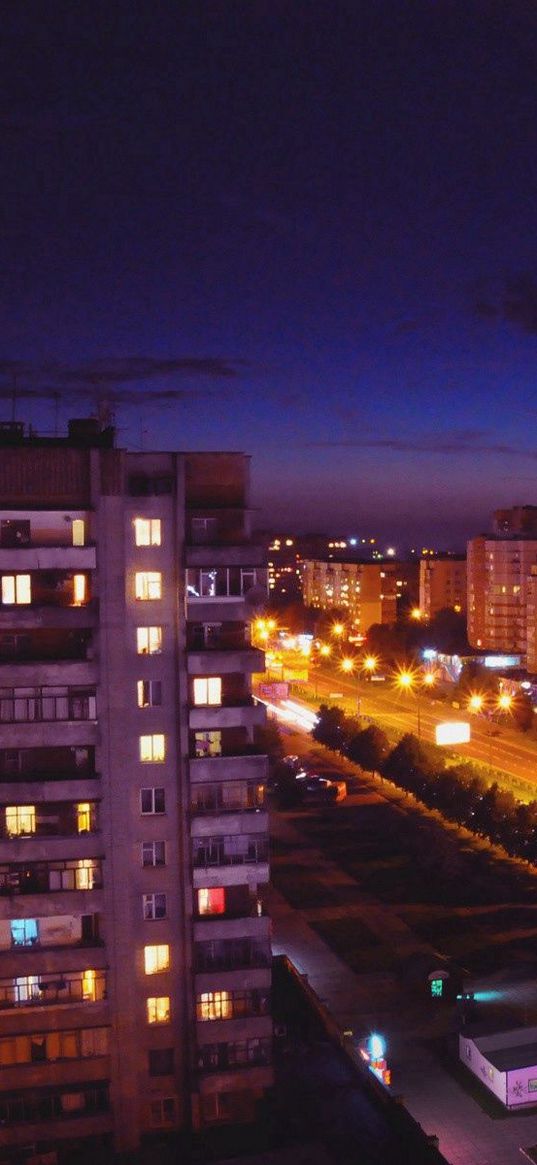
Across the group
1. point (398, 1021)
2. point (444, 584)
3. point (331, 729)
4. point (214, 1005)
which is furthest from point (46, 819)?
point (444, 584)

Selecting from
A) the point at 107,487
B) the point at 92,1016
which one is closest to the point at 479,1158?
the point at 92,1016

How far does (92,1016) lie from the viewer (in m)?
18.3

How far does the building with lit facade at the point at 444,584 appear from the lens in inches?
4365

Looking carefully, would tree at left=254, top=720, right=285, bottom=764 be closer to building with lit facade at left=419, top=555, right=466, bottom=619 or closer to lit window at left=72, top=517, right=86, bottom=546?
lit window at left=72, top=517, right=86, bottom=546

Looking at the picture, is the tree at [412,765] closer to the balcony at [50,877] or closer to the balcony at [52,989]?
the balcony at [52,989]

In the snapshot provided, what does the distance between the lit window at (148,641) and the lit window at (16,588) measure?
2.07 m

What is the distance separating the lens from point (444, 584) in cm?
11100

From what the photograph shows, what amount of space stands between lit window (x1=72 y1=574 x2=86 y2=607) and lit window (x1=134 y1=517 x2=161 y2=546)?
46.3 inches

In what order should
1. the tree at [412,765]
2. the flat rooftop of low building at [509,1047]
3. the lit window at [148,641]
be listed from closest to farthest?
the lit window at [148,641]
the flat rooftop of low building at [509,1047]
the tree at [412,765]

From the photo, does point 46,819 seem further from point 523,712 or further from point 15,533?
point 523,712

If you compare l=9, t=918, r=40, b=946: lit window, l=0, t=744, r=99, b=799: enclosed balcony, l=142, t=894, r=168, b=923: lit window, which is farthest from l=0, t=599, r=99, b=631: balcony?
l=9, t=918, r=40, b=946: lit window

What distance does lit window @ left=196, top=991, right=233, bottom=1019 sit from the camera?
747 inches

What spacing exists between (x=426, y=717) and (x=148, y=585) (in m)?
48.8

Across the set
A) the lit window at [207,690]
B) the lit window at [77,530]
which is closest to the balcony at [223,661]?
the lit window at [207,690]
